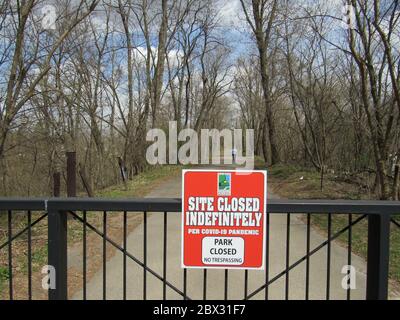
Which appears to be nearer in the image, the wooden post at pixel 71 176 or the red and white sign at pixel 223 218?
the red and white sign at pixel 223 218

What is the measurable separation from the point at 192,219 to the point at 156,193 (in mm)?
11875

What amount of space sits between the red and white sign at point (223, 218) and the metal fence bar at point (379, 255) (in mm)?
889

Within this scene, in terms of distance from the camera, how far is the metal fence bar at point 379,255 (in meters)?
3.04

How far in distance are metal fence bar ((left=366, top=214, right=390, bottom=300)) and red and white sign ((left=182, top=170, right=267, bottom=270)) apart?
889 mm

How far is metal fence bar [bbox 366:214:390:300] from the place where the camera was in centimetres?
304

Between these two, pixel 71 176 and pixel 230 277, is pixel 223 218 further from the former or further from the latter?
pixel 71 176

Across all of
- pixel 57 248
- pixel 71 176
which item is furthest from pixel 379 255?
pixel 71 176

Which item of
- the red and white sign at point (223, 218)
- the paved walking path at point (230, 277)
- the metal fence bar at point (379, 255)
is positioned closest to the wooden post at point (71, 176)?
the paved walking path at point (230, 277)

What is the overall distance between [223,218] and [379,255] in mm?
1276

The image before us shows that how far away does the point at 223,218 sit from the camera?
3.08 m

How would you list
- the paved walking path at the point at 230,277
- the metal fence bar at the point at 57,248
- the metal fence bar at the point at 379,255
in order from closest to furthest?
the metal fence bar at the point at 379,255, the metal fence bar at the point at 57,248, the paved walking path at the point at 230,277

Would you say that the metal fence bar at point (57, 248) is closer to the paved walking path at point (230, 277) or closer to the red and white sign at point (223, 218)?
the red and white sign at point (223, 218)

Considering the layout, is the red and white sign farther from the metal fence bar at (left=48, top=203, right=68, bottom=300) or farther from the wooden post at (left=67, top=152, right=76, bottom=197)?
the wooden post at (left=67, top=152, right=76, bottom=197)

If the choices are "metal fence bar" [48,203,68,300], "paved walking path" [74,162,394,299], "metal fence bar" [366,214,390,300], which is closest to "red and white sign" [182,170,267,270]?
"metal fence bar" [366,214,390,300]
